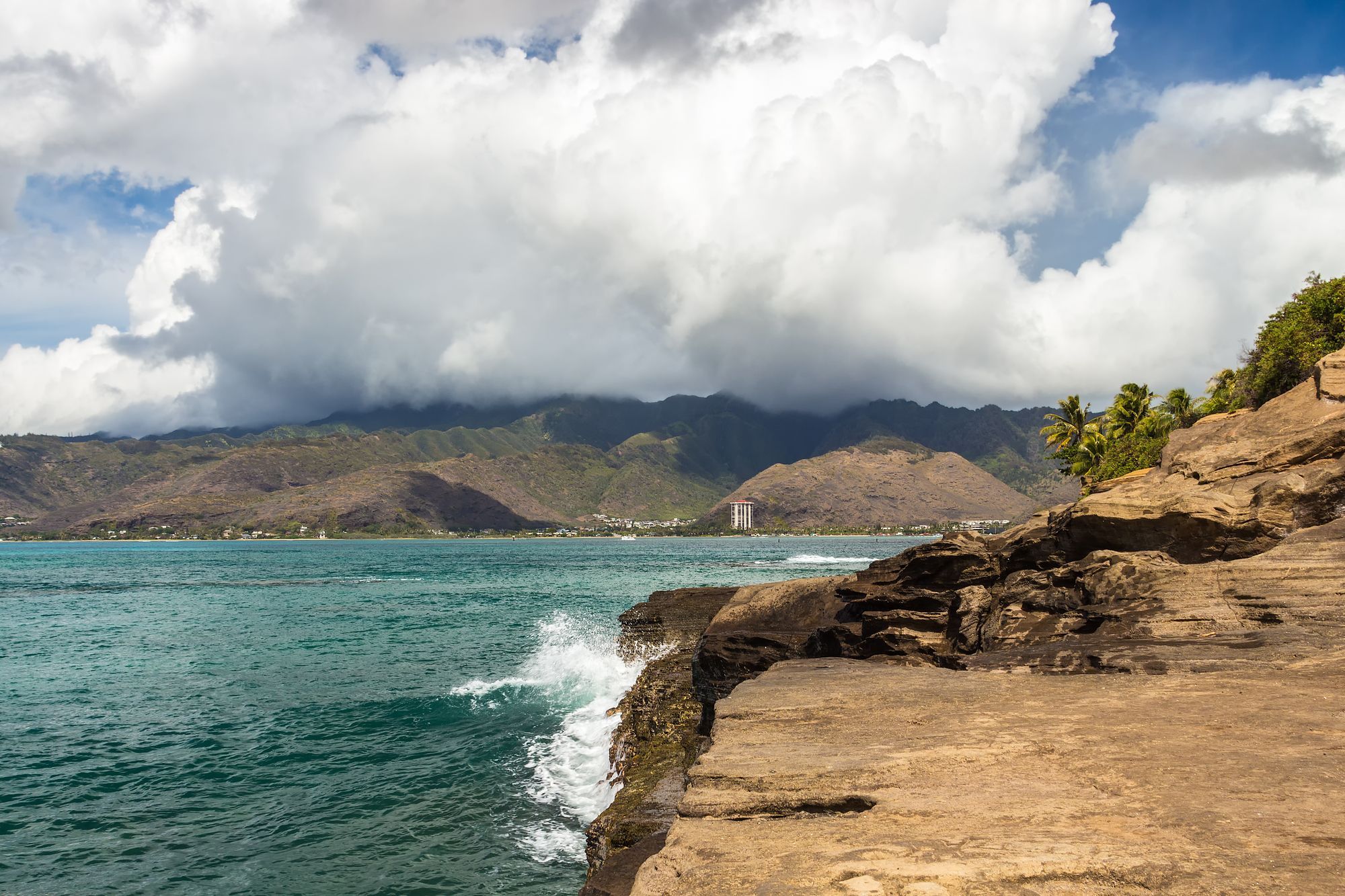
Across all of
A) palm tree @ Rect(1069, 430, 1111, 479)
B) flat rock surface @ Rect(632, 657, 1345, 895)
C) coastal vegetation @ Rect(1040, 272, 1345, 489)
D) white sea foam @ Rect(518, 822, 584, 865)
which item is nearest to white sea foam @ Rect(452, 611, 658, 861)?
white sea foam @ Rect(518, 822, 584, 865)

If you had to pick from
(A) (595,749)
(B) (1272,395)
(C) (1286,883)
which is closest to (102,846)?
(A) (595,749)

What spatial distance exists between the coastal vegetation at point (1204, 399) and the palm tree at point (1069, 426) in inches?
2.8

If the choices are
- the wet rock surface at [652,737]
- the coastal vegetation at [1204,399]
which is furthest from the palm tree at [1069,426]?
the wet rock surface at [652,737]

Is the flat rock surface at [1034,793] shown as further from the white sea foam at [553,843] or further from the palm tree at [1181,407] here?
the palm tree at [1181,407]

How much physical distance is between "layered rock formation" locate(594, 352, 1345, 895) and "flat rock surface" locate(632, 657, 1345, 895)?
3cm

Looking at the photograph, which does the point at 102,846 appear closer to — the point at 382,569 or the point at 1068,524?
the point at 1068,524

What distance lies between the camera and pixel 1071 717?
31.0 ft

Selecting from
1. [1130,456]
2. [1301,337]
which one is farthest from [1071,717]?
[1130,456]

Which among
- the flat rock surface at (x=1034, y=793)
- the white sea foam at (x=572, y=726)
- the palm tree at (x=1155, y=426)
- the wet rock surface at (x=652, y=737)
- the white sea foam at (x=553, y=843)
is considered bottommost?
the white sea foam at (x=572, y=726)

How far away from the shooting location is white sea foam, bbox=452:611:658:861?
18875 millimetres

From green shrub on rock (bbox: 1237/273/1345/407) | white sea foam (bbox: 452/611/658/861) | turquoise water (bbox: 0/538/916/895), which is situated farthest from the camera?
green shrub on rock (bbox: 1237/273/1345/407)

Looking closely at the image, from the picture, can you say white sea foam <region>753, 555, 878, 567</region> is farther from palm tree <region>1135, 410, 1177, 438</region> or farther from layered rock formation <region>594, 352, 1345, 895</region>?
layered rock formation <region>594, 352, 1345, 895</region>

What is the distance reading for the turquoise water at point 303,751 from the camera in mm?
16516

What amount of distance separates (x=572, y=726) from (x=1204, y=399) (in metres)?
60.1
